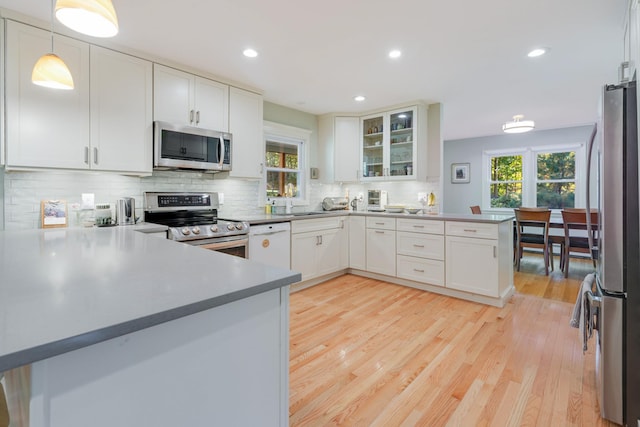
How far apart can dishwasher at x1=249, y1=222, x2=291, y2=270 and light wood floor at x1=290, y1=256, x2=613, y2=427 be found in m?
0.53

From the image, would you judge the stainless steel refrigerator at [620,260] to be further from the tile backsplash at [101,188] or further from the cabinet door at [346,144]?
the cabinet door at [346,144]

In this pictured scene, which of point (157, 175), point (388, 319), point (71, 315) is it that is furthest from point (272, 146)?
point (71, 315)

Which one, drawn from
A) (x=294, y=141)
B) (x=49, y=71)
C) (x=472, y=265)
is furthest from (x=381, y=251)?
(x=49, y=71)

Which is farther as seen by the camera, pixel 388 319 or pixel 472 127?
pixel 472 127

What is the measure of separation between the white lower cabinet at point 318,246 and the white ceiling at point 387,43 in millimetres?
1638

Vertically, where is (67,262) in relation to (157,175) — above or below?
below

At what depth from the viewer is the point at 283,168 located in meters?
4.51

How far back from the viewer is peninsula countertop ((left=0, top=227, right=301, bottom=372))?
57cm

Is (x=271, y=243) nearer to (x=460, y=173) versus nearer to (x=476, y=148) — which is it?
(x=460, y=173)

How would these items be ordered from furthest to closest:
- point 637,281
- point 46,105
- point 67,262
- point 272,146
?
point 272,146 → point 46,105 → point 637,281 → point 67,262

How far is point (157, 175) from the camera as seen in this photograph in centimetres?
317

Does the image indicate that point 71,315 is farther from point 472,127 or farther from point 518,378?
point 472,127

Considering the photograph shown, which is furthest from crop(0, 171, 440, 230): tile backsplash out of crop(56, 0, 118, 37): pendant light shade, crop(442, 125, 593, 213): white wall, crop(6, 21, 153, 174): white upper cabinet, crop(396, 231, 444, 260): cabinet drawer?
crop(442, 125, 593, 213): white wall

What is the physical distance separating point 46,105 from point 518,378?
12.3 ft
